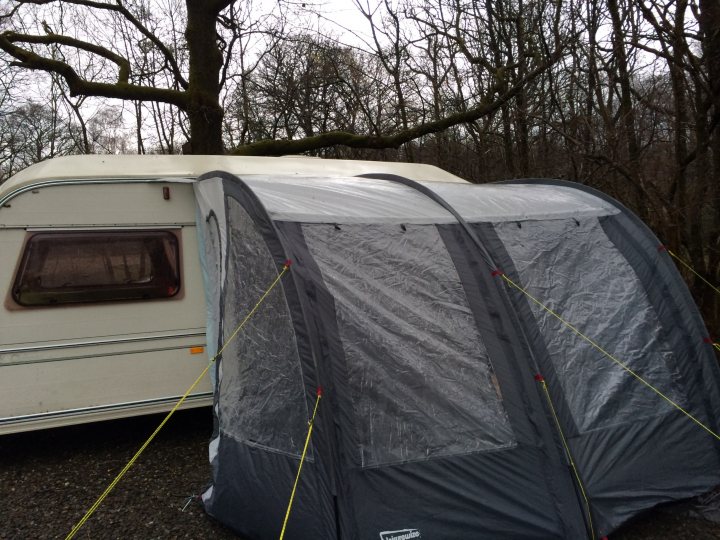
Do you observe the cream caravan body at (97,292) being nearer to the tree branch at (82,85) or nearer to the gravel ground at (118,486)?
the gravel ground at (118,486)

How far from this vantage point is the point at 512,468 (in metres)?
3.25

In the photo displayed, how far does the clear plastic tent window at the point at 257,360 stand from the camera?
3.33 metres

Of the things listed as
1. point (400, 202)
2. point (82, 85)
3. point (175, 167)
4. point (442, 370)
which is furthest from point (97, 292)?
point (82, 85)

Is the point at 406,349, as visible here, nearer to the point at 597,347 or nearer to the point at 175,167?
the point at 597,347

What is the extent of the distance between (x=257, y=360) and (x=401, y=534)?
1.41 m

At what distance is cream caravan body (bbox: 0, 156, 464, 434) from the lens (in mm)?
4449

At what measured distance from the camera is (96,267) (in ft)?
15.4

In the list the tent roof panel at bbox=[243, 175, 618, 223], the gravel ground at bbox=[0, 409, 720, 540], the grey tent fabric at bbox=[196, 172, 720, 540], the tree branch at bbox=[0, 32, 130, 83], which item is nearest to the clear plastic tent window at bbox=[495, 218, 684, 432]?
the grey tent fabric at bbox=[196, 172, 720, 540]

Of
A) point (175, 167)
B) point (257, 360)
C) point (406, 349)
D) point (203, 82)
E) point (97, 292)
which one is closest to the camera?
point (406, 349)

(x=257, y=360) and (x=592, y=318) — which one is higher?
(x=592, y=318)

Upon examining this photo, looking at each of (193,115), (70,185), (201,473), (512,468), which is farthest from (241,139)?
(512,468)

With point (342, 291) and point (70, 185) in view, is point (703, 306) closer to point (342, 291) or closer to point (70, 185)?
point (342, 291)

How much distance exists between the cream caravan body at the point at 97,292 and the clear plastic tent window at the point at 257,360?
1.03 metres

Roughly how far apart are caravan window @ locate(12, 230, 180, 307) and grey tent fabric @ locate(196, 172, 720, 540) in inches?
38.2
